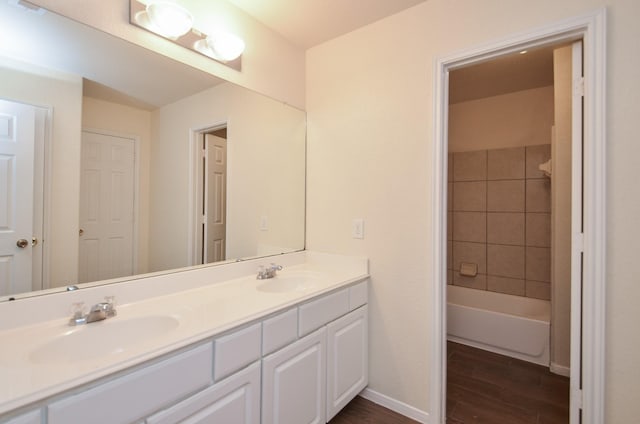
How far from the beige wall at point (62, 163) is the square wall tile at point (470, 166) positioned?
10.9 ft

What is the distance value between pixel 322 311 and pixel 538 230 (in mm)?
2530

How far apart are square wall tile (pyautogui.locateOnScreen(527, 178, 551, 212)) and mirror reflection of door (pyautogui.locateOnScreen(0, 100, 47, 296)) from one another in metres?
3.60

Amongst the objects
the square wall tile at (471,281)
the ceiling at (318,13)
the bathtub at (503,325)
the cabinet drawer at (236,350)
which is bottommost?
the bathtub at (503,325)

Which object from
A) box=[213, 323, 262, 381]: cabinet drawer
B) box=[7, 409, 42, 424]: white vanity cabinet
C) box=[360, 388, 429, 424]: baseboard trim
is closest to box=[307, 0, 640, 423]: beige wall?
box=[360, 388, 429, 424]: baseboard trim

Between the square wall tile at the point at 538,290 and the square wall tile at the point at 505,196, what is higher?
the square wall tile at the point at 505,196

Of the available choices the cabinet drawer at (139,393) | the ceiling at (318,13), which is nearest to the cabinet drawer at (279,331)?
the cabinet drawer at (139,393)

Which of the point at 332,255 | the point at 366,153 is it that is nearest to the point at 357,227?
the point at 332,255

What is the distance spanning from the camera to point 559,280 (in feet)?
7.20

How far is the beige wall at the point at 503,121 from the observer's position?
9.64 feet

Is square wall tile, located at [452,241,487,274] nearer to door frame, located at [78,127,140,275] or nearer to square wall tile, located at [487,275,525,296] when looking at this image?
square wall tile, located at [487,275,525,296]

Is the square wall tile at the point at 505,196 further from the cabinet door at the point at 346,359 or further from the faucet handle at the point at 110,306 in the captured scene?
the faucet handle at the point at 110,306

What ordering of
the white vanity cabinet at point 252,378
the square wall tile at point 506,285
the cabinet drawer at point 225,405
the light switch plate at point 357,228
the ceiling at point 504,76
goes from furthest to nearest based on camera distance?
the square wall tile at point 506,285, the ceiling at point 504,76, the light switch plate at point 357,228, the cabinet drawer at point 225,405, the white vanity cabinet at point 252,378

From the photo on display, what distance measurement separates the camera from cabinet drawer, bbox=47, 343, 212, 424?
2.42 ft

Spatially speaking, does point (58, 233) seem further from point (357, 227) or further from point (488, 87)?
point (488, 87)
